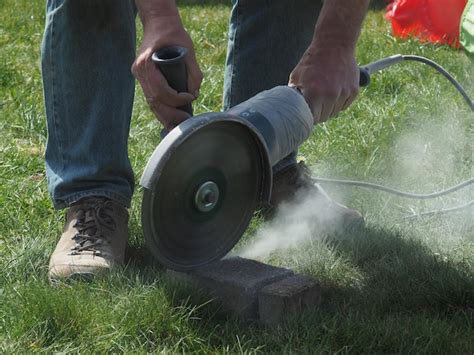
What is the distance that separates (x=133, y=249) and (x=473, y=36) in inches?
102

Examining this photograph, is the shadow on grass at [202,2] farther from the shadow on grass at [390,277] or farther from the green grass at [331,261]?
the shadow on grass at [390,277]

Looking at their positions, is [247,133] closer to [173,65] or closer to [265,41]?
[173,65]

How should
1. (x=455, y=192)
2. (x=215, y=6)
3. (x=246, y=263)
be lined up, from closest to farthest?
(x=246, y=263), (x=455, y=192), (x=215, y=6)

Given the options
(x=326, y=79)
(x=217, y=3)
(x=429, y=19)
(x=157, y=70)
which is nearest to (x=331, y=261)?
(x=326, y=79)

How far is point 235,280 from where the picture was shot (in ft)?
7.84

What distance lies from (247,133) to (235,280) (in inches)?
15.8

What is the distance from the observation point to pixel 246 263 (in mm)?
2520

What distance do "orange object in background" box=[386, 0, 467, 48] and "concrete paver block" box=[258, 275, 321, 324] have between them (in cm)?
329

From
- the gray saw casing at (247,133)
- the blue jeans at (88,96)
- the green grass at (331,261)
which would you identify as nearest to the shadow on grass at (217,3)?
the green grass at (331,261)

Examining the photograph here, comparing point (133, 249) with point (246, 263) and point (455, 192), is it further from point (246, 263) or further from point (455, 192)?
point (455, 192)

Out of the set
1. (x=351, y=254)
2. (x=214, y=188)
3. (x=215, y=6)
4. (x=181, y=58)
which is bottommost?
(x=215, y=6)

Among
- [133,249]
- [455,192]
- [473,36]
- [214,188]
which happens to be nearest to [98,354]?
[214,188]

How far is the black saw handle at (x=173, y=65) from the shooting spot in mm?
2230

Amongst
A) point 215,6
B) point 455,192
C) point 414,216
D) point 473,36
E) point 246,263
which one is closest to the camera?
point 246,263
